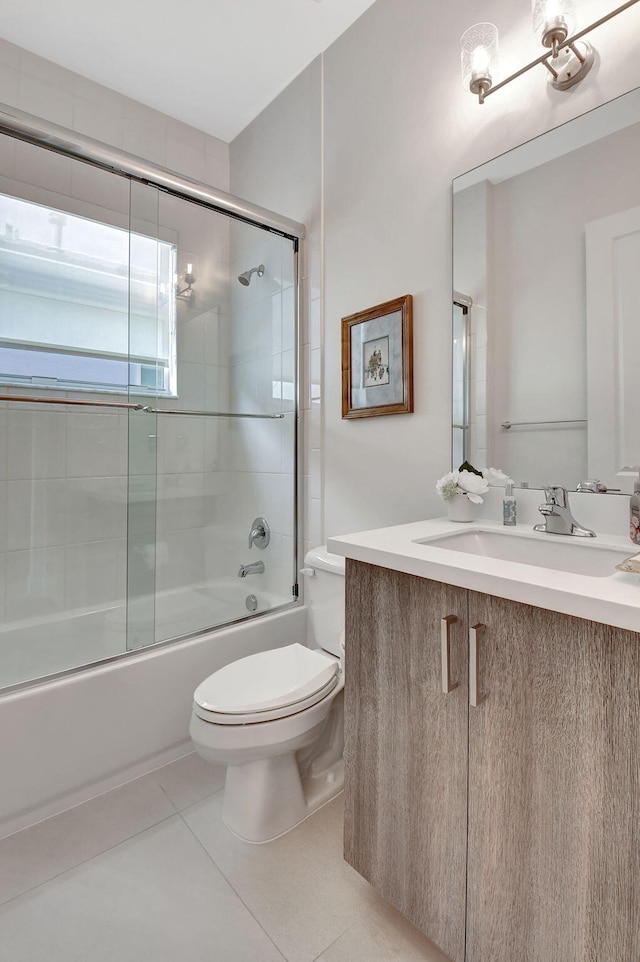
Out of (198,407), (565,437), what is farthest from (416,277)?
(198,407)

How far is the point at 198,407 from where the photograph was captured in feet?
6.66

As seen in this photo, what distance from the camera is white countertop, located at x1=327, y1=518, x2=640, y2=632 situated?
0.65 m

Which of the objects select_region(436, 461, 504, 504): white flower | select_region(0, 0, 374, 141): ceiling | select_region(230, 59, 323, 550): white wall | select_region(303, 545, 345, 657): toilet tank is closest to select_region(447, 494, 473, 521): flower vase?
select_region(436, 461, 504, 504): white flower

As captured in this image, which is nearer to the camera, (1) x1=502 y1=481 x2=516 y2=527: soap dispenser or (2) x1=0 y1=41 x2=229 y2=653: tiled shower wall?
(1) x1=502 y1=481 x2=516 y2=527: soap dispenser

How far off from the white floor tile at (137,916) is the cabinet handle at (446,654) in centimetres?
73

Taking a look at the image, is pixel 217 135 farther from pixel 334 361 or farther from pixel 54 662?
pixel 54 662

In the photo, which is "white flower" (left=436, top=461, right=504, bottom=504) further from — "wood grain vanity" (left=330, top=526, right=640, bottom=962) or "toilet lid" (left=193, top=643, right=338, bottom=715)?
"toilet lid" (left=193, top=643, right=338, bottom=715)

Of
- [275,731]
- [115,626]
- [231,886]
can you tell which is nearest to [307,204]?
[115,626]

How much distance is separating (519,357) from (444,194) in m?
0.62

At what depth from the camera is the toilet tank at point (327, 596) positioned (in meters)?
1.56

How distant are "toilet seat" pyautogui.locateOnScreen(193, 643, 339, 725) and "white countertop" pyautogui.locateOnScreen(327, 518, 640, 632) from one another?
1.64 feet

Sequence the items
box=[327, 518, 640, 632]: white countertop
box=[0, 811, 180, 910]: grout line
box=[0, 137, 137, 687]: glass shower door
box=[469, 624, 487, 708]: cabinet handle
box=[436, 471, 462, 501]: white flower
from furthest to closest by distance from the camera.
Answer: box=[0, 137, 137, 687]: glass shower door
box=[436, 471, 462, 501]: white flower
box=[0, 811, 180, 910]: grout line
box=[469, 624, 487, 708]: cabinet handle
box=[327, 518, 640, 632]: white countertop

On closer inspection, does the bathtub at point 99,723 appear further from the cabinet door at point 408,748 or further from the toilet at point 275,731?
the cabinet door at point 408,748

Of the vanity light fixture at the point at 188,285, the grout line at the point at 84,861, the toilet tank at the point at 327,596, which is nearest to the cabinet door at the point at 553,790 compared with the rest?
the toilet tank at the point at 327,596
